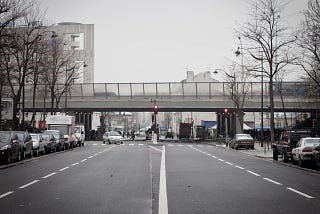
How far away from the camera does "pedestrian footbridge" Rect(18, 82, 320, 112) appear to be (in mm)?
71938

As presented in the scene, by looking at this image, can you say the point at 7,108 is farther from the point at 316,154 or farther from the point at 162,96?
the point at 162,96

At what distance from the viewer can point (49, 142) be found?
136 feet

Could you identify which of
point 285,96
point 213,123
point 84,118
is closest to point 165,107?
point 285,96

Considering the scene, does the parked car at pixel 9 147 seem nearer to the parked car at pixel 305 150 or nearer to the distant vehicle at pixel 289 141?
the parked car at pixel 305 150

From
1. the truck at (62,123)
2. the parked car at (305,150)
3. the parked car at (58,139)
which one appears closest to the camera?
the parked car at (305,150)

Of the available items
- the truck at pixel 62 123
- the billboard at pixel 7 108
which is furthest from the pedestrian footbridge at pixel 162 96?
the billboard at pixel 7 108

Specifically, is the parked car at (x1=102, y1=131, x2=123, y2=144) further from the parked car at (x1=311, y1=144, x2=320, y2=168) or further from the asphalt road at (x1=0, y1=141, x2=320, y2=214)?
the asphalt road at (x1=0, y1=141, x2=320, y2=214)

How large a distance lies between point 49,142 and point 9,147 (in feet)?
46.3

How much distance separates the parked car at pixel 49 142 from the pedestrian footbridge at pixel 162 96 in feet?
91.4

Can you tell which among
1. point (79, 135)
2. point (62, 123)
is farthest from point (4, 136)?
point (79, 135)

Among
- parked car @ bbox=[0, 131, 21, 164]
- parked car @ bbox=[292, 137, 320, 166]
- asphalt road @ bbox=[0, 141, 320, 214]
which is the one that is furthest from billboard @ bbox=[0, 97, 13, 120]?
asphalt road @ bbox=[0, 141, 320, 214]

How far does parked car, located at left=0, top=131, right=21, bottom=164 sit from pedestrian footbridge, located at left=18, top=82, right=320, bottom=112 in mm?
41451

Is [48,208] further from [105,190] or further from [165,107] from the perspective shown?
[165,107]

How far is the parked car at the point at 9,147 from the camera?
2673cm
